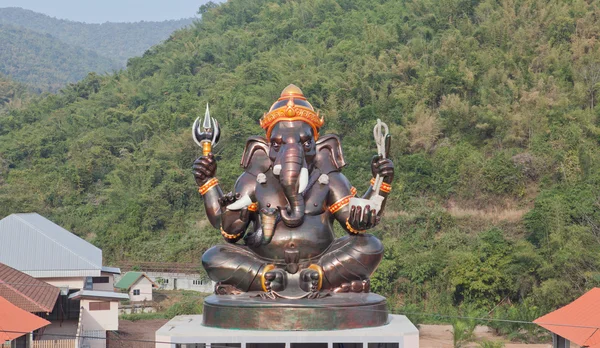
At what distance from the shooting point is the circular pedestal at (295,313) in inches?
356

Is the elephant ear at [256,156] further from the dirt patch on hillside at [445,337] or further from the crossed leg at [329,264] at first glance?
the dirt patch on hillside at [445,337]

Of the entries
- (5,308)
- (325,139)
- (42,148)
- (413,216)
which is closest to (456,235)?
(413,216)

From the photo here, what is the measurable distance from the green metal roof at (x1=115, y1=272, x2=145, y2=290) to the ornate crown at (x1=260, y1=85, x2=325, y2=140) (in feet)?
53.2

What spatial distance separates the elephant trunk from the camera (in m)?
9.54

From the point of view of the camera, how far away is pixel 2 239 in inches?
859

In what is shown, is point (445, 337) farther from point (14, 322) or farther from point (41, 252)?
point (14, 322)

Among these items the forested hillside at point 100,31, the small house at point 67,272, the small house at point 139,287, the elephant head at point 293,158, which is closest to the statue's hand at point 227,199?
Result: the elephant head at point 293,158

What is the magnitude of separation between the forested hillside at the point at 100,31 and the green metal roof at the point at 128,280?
124535 millimetres

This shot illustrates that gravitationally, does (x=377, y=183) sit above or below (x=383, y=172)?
below

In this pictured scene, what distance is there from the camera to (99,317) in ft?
64.3

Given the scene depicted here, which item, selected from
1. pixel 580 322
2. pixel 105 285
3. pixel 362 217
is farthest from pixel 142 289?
pixel 362 217

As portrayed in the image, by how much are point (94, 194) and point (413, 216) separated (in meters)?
13.7

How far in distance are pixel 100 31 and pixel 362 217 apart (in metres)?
154

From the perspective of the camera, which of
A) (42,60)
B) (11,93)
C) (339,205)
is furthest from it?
(42,60)
